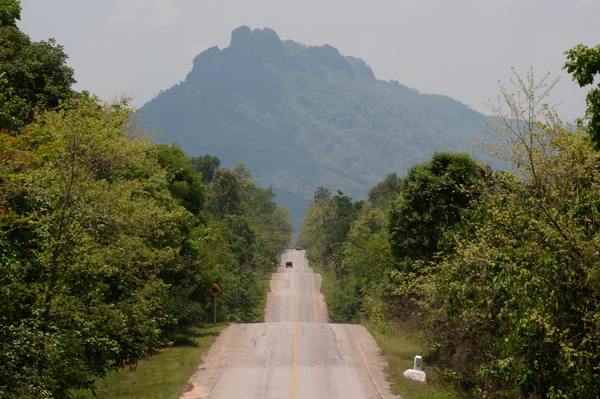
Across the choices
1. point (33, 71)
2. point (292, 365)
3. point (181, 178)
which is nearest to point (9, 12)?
point (33, 71)

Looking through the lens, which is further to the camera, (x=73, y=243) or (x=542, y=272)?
(x=73, y=243)

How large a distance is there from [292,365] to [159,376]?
16.7 feet

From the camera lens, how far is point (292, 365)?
2811cm

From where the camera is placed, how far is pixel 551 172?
15.0 meters

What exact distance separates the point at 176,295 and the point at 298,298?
52.4 meters

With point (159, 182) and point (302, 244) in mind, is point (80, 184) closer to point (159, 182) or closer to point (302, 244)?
point (159, 182)

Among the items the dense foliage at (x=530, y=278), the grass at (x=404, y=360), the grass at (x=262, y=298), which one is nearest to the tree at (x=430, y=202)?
the dense foliage at (x=530, y=278)

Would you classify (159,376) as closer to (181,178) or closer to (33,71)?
(33,71)

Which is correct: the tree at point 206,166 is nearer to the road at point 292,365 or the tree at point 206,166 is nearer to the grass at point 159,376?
the road at point 292,365

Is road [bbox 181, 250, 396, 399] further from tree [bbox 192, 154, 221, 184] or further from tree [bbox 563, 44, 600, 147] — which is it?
tree [bbox 192, 154, 221, 184]

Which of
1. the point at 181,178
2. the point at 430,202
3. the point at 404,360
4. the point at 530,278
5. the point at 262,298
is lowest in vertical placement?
the point at 262,298

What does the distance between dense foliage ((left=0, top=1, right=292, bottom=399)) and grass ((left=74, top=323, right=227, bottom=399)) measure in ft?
2.87

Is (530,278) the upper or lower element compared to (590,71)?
lower

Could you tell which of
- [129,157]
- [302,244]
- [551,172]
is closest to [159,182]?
[129,157]
